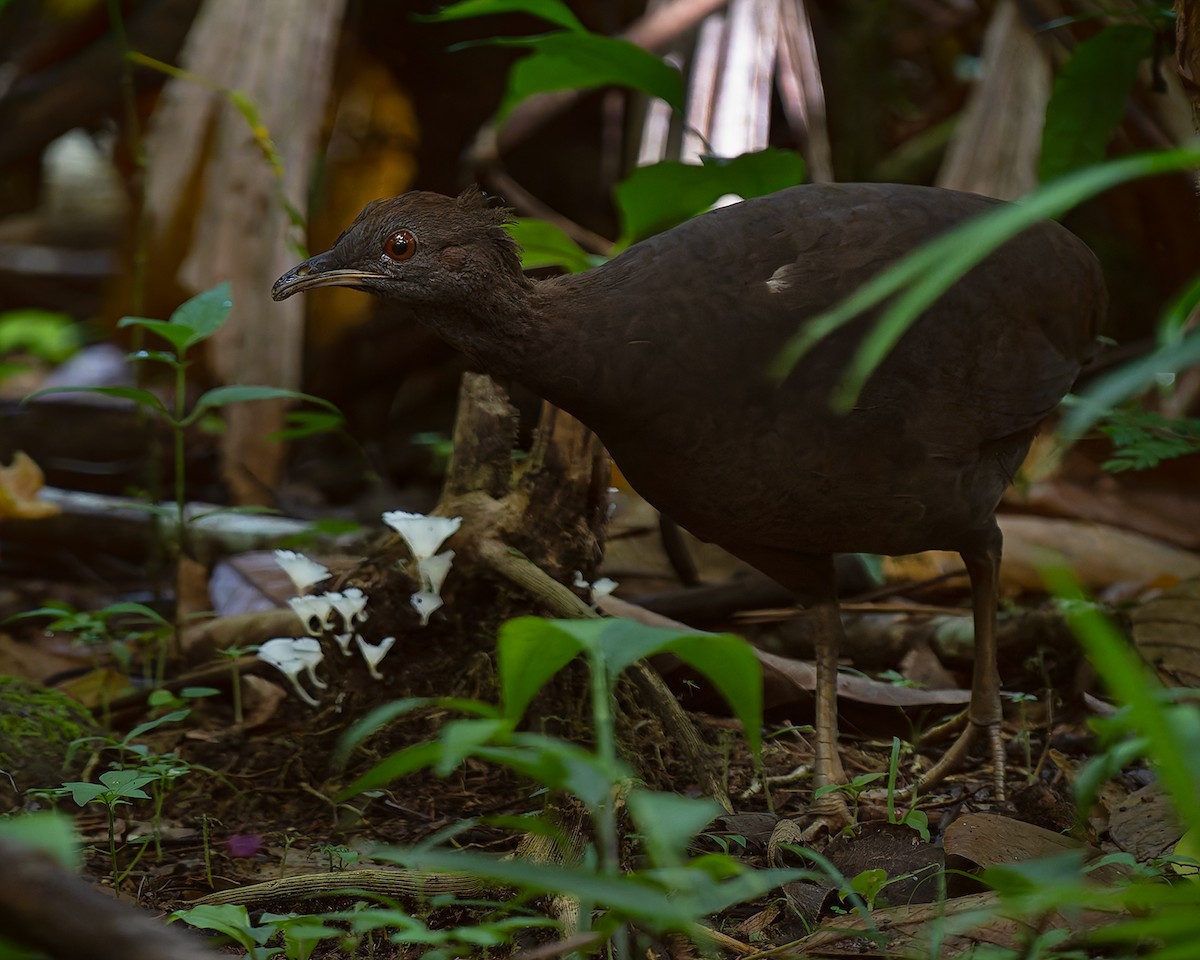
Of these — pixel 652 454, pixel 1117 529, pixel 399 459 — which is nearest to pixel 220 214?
pixel 399 459

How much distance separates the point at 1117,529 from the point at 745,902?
3470 millimetres

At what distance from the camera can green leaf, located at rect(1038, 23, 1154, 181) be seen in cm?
385

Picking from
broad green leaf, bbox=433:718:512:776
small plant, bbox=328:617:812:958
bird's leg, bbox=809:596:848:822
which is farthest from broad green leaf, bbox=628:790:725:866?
bird's leg, bbox=809:596:848:822

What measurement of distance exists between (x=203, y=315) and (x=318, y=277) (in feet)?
1.86

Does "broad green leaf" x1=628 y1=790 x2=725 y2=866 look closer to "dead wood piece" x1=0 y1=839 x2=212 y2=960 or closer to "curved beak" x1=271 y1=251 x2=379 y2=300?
"dead wood piece" x1=0 y1=839 x2=212 y2=960

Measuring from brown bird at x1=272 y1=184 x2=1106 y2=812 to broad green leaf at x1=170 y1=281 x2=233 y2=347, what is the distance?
382 mm

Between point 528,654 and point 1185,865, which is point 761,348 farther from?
point 528,654

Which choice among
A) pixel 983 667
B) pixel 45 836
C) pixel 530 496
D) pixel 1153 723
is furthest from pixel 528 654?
pixel 983 667

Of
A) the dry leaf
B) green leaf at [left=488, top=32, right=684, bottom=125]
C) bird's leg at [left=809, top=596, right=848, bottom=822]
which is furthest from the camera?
the dry leaf

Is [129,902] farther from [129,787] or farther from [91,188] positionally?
[91,188]

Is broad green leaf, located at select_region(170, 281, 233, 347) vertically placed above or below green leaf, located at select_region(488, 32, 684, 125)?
below

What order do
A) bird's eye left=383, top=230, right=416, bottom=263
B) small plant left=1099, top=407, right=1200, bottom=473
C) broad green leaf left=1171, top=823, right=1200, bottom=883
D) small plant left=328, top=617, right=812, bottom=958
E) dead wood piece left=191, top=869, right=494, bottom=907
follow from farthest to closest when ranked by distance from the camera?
small plant left=1099, top=407, right=1200, bottom=473 < bird's eye left=383, top=230, right=416, bottom=263 < dead wood piece left=191, top=869, right=494, bottom=907 < broad green leaf left=1171, top=823, right=1200, bottom=883 < small plant left=328, top=617, right=812, bottom=958

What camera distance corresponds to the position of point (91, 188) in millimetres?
10797

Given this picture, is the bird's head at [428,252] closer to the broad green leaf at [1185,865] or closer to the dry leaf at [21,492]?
the broad green leaf at [1185,865]
